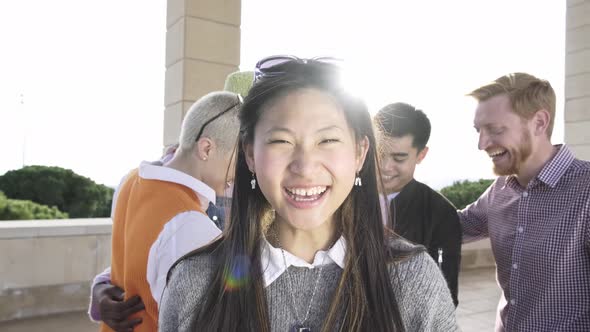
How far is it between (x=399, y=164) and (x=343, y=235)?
128cm

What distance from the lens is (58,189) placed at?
19.6 meters

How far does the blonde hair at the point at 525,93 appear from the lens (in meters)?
2.30

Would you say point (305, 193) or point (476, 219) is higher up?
point (305, 193)

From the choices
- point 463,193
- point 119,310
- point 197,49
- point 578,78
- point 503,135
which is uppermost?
point 578,78

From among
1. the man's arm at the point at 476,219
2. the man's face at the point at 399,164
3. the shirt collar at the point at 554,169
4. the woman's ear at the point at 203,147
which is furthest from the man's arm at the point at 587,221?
the woman's ear at the point at 203,147

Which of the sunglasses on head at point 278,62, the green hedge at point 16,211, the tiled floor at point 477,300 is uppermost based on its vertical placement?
the sunglasses on head at point 278,62

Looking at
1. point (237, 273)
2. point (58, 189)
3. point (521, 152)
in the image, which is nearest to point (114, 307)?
point (237, 273)

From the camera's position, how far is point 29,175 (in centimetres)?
1955

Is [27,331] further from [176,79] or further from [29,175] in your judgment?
[29,175]

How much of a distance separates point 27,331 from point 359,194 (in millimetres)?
4688

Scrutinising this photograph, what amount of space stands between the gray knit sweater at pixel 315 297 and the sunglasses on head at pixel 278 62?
0.58 m

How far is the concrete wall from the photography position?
5.01m

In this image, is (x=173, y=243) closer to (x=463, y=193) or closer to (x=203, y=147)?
(x=203, y=147)

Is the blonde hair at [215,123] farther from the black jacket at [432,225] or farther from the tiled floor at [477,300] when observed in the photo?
the tiled floor at [477,300]
